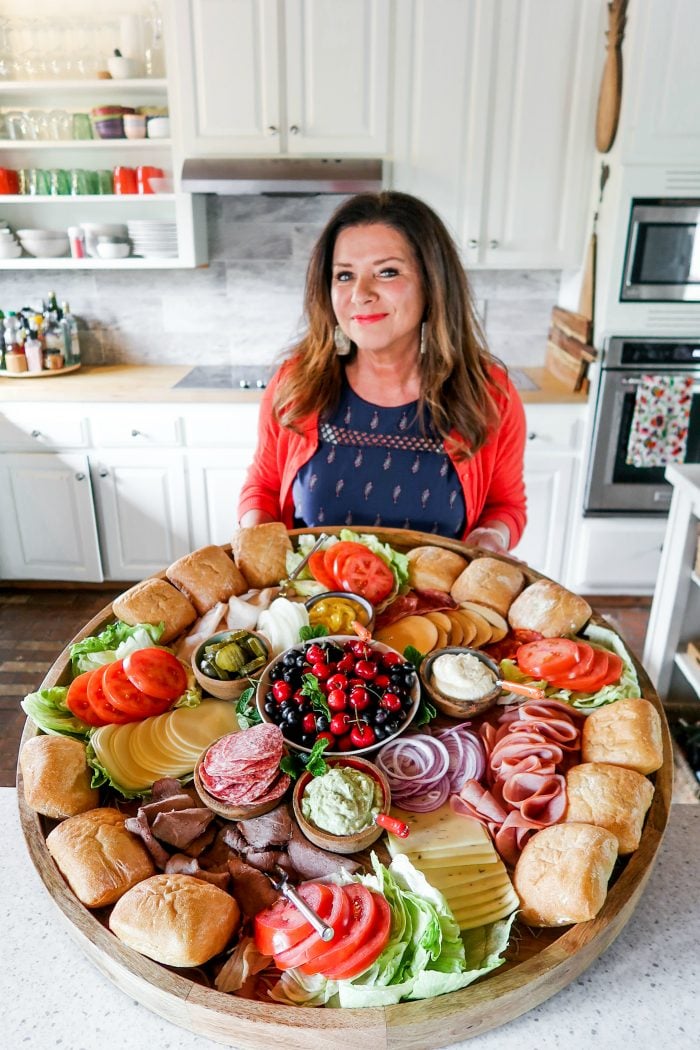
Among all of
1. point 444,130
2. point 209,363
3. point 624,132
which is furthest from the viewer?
point 209,363

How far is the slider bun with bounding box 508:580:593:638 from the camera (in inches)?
58.1

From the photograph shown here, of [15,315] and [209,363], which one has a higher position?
[15,315]

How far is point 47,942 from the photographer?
0.98 metres

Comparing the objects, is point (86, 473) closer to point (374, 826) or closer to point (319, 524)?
point (319, 524)

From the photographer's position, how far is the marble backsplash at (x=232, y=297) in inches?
150

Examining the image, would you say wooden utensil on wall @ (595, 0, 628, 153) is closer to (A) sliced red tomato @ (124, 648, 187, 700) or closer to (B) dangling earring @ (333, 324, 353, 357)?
(B) dangling earring @ (333, 324, 353, 357)

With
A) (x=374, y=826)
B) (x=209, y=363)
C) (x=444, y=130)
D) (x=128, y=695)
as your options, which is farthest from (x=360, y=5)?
(x=374, y=826)

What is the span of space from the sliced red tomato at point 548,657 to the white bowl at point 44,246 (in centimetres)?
328

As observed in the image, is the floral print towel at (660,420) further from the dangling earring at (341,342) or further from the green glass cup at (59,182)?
the green glass cup at (59,182)

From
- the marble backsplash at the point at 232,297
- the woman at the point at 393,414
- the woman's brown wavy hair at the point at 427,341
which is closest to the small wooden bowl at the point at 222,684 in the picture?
the woman at the point at 393,414

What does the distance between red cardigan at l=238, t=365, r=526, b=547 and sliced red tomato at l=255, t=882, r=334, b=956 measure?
126cm

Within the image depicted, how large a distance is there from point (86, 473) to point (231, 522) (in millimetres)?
731

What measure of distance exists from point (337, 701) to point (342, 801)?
20 cm

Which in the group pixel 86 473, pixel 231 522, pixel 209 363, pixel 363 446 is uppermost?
pixel 363 446
